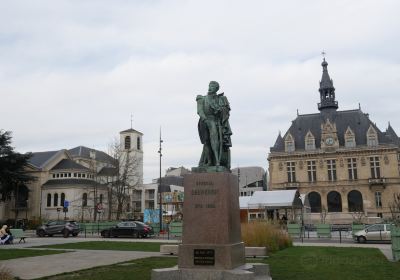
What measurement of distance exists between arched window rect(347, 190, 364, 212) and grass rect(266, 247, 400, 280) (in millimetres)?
54703

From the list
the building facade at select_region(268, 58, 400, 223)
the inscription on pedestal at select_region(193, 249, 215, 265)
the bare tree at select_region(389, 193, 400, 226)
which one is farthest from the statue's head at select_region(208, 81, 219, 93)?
the building facade at select_region(268, 58, 400, 223)

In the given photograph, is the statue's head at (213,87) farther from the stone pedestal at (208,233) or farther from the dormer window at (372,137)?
the dormer window at (372,137)

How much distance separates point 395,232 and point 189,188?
10046 mm

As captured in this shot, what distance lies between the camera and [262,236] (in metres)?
19.9

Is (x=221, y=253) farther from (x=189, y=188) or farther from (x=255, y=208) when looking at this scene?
(x=255, y=208)

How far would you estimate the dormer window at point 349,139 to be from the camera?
7175 centimetres

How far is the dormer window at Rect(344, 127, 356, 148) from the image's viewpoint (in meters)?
71.8

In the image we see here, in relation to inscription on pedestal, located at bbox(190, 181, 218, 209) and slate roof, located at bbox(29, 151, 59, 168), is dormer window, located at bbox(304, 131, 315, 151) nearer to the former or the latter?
slate roof, located at bbox(29, 151, 59, 168)

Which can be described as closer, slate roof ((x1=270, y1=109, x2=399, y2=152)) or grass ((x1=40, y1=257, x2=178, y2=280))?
grass ((x1=40, y1=257, x2=178, y2=280))

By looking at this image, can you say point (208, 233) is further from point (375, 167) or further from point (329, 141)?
point (329, 141)

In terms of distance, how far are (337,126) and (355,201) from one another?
559 inches

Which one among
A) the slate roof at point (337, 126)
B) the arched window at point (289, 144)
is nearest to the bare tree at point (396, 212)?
the slate roof at point (337, 126)

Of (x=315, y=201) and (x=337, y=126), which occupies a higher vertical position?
(x=337, y=126)

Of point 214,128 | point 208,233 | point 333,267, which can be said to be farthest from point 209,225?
point 333,267
